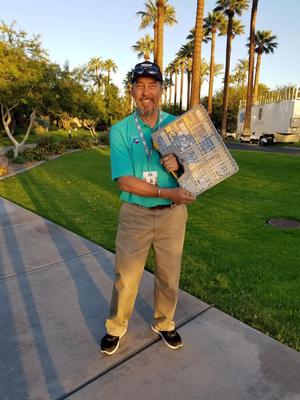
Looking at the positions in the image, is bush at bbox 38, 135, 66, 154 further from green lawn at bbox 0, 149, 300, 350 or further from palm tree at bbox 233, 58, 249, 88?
palm tree at bbox 233, 58, 249, 88

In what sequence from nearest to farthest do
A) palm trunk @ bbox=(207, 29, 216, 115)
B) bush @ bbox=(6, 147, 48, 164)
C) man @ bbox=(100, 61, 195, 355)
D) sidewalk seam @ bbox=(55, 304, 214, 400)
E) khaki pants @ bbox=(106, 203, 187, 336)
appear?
sidewalk seam @ bbox=(55, 304, 214, 400) < man @ bbox=(100, 61, 195, 355) < khaki pants @ bbox=(106, 203, 187, 336) < bush @ bbox=(6, 147, 48, 164) < palm trunk @ bbox=(207, 29, 216, 115)

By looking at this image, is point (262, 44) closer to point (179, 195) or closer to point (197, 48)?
point (197, 48)

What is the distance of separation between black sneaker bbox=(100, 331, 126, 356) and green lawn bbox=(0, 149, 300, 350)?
42.0 inches

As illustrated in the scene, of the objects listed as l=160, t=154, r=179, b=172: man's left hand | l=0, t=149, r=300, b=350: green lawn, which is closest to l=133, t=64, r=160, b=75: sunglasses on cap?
l=160, t=154, r=179, b=172: man's left hand

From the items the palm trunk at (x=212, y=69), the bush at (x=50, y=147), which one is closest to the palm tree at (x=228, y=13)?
the palm trunk at (x=212, y=69)

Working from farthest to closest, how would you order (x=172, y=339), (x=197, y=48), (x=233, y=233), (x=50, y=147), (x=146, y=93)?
1. (x=50, y=147)
2. (x=197, y=48)
3. (x=233, y=233)
4. (x=172, y=339)
5. (x=146, y=93)

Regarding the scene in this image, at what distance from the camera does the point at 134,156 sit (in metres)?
2.18

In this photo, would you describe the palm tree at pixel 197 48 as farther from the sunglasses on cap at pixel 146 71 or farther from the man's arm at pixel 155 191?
the man's arm at pixel 155 191

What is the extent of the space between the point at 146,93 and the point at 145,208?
77 cm

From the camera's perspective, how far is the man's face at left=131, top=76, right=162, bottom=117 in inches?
85.1

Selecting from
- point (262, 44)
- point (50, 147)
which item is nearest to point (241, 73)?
point (262, 44)

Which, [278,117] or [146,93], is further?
[278,117]

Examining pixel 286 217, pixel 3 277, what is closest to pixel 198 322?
pixel 3 277

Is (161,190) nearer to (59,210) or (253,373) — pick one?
(253,373)
